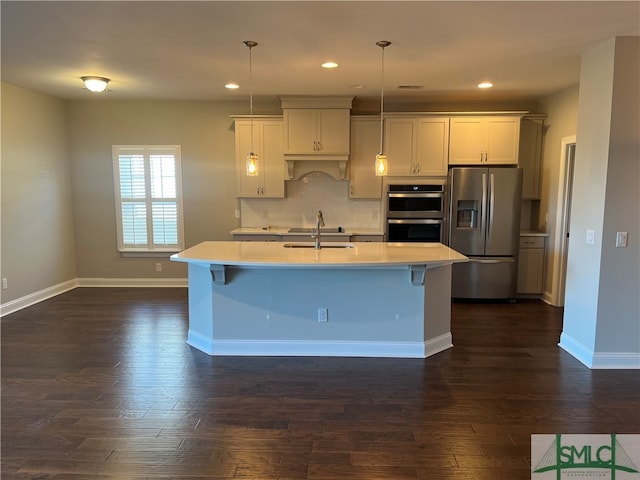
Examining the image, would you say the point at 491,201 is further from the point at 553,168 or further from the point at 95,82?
the point at 95,82

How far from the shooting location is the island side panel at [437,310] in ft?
12.0

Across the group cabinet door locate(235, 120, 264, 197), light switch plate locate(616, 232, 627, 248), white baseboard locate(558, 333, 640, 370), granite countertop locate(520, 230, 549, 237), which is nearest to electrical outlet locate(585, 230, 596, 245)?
light switch plate locate(616, 232, 627, 248)

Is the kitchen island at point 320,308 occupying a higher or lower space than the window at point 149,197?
lower

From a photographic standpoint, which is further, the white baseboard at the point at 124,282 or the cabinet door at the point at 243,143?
the white baseboard at the point at 124,282

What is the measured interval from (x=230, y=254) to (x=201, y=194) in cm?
281

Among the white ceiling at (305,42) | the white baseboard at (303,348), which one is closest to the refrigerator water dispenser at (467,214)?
the white ceiling at (305,42)

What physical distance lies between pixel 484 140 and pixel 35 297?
595cm

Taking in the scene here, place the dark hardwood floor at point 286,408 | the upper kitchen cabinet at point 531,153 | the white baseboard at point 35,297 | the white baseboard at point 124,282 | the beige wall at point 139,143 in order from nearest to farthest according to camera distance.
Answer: the dark hardwood floor at point 286,408 → the white baseboard at point 35,297 → the upper kitchen cabinet at point 531,153 → the beige wall at point 139,143 → the white baseboard at point 124,282

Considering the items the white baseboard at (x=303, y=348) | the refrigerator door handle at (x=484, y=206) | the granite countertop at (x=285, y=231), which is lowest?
the white baseboard at (x=303, y=348)

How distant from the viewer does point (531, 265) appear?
5.52 meters

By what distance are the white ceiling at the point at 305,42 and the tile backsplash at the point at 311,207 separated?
138cm

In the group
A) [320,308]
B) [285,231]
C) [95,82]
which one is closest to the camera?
[320,308]

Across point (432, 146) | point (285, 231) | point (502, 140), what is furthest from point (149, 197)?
point (502, 140)

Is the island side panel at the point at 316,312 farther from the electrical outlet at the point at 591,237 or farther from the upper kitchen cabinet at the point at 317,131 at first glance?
the upper kitchen cabinet at the point at 317,131
